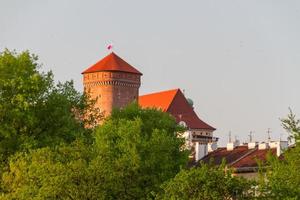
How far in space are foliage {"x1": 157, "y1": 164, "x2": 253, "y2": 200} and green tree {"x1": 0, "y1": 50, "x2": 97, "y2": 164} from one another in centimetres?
1915

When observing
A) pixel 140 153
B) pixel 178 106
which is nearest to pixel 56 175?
pixel 140 153

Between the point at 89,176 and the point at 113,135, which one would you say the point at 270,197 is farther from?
the point at 113,135

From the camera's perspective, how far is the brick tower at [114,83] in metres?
150

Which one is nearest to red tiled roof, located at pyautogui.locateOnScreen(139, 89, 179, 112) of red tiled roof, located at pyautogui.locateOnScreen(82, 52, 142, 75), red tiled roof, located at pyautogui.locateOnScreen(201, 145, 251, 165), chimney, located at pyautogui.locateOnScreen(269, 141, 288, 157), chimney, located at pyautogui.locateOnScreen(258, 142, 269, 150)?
red tiled roof, located at pyautogui.locateOnScreen(82, 52, 142, 75)

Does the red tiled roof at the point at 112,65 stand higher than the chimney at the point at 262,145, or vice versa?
the red tiled roof at the point at 112,65

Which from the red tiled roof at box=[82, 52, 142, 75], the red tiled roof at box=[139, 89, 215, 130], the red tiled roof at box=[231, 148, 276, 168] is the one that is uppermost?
the red tiled roof at box=[82, 52, 142, 75]

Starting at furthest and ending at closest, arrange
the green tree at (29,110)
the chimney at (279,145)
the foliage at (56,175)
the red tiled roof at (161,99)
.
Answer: the red tiled roof at (161,99)
the chimney at (279,145)
the green tree at (29,110)
the foliage at (56,175)

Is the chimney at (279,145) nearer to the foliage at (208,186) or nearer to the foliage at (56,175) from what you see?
the foliage at (56,175)

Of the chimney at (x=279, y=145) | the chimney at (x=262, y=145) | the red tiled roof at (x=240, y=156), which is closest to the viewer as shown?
the chimney at (x=279, y=145)

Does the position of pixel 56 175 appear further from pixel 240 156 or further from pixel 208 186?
pixel 240 156

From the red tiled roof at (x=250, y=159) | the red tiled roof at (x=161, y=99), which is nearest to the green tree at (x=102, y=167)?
the red tiled roof at (x=250, y=159)

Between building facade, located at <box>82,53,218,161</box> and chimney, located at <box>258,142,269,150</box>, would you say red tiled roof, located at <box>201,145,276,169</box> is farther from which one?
building facade, located at <box>82,53,218,161</box>

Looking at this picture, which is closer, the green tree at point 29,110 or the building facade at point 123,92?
the green tree at point 29,110

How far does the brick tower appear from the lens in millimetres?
150125
